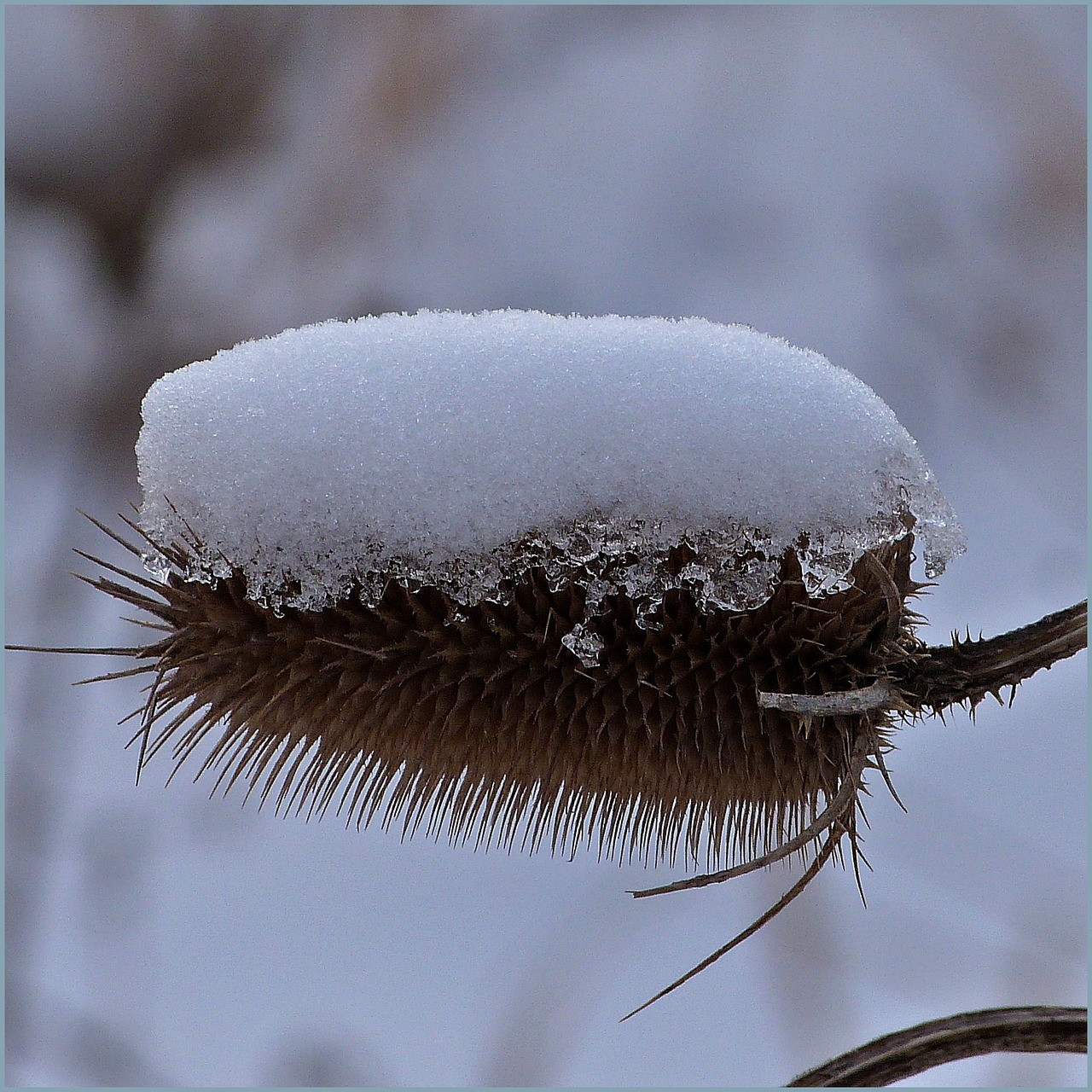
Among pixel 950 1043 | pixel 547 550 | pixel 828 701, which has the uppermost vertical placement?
pixel 547 550

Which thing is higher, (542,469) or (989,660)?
(542,469)

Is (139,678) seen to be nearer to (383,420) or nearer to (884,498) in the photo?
(383,420)

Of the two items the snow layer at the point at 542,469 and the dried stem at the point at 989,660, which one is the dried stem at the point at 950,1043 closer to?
the dried stem at the point at 989,660

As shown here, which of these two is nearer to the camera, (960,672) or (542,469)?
(542,469)

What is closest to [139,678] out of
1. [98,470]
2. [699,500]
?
[98,470]

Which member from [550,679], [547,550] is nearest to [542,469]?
[547,550]

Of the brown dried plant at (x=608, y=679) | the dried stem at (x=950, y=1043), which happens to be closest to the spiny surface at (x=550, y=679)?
the brown dried plant at (x=608, y=679)

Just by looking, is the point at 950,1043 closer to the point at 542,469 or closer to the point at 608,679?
the point at 608,679
